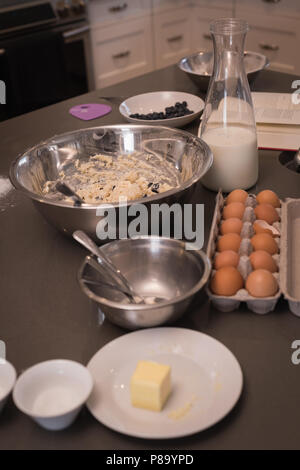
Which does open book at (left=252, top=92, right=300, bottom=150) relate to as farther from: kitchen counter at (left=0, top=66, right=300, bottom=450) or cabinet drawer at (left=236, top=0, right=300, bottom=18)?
cabinet drawer at (left=236, top=0, right=300, bottom=18)

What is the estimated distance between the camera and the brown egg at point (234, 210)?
1031mm

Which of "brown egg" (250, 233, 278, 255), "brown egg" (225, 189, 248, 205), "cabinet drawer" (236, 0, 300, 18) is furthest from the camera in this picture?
"cabinet drawer" (236, 0, 300, 18)

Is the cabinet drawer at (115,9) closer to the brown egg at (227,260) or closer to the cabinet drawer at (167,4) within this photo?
the cabinet drawer at (167,4)

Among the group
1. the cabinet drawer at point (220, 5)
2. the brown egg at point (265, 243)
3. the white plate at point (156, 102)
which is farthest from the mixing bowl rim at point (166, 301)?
the cabinet drawer at point (220, 5)

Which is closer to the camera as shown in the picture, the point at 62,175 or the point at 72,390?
the point at 72,390

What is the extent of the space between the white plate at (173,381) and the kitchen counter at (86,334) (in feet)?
0.08

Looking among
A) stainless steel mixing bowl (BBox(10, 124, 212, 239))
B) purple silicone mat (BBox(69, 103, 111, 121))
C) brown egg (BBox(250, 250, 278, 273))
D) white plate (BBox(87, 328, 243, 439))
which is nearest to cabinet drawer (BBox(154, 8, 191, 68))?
purple silicone mat (BBox(69, 103, 111, 121))

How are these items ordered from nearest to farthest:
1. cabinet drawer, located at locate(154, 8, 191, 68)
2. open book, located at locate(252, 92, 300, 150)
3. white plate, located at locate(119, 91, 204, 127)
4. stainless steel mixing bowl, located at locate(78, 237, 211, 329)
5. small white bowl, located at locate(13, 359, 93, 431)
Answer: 1. small white bowl, located at locate(13, 359, 93, 431)
2. stainless steel mixing bowl, located at locate(78, 237, 211, 329)
3. open book, located at locate(252, 92, 300, 150)
4. white plate, located at locate(119, 91, 204, 127)
5. cabinet drawer, located at locate(154, 8, 191, 68)

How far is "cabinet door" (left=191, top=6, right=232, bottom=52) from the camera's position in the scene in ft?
11.2

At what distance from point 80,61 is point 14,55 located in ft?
1.47

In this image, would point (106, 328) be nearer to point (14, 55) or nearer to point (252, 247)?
point (252, 247)

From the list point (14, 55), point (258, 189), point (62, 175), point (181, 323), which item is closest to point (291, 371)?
point (181, 323)

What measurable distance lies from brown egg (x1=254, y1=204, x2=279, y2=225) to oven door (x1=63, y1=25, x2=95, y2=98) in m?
2.38

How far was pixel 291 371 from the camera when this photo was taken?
0.77 meters
